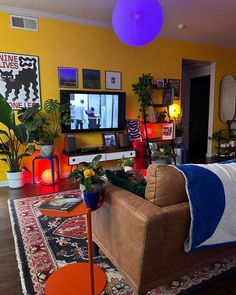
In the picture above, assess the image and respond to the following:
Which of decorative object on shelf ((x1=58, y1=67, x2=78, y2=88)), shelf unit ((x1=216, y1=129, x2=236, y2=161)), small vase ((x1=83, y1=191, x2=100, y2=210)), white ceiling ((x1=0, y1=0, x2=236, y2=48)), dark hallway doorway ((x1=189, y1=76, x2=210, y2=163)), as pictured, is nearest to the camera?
small vase ((x1=83, y1=191, x2=100, y2=210))

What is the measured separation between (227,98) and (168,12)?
124 inches

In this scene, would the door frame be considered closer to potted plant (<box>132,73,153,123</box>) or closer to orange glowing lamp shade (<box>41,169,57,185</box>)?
potted plant (<box>132,73,153,123</box>)

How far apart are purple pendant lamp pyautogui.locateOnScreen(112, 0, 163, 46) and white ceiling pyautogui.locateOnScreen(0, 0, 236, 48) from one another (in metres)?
1.13

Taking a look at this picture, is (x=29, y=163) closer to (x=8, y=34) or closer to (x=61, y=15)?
(x=8, y=34)

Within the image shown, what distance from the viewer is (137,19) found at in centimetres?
226

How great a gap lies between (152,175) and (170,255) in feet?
1.50

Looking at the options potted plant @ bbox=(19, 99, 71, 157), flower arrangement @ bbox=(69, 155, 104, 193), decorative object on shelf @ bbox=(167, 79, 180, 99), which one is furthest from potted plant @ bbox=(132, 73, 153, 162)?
flower arrangement @ bbox=(69, 155, 104, 193)

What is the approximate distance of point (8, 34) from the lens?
3.51 meters

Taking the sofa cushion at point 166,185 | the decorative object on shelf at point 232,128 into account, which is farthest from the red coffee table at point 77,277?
the decorative object on shelf at point 232,128

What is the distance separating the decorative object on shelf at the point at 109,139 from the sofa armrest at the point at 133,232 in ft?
9.15

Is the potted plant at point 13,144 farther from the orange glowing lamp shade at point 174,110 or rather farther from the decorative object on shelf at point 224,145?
the decorative object on shelf at point 224,145

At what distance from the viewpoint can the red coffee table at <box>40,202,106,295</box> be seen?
1.32 meters

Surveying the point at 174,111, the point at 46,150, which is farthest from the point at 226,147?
the point at 46,150

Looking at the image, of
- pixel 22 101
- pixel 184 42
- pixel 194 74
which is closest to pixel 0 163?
pixel 22 101
